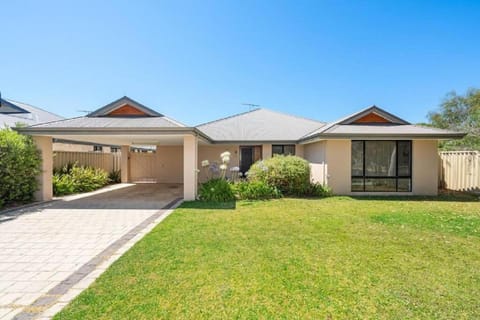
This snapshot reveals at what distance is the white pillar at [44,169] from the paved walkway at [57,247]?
3.38ft

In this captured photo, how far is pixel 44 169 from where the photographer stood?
995 cm

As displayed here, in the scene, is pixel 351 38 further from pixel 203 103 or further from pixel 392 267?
pixel 392 267

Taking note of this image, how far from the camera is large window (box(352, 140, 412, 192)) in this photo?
461 inches

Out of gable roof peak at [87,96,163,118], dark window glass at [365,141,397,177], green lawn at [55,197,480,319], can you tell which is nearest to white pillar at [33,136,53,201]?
gable roof peak at [87,96,163,118]

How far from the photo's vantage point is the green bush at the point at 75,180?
1145cm

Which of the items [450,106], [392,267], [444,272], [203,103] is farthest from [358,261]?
[450,106]

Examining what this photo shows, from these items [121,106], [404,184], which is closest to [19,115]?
[121,106]

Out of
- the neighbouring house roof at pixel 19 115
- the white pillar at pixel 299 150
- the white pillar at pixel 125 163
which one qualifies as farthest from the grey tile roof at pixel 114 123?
the white pillar at pixel 299 150

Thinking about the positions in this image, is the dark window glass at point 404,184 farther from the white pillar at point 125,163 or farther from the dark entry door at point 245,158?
the white pillar at point 125,163

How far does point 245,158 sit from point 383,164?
A: 26.2 feet

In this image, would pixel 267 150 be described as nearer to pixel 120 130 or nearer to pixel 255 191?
pixel 255 191

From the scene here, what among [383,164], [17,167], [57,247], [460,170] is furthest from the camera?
[460,170]

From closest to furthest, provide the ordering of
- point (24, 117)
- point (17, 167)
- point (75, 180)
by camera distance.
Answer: point (17, 167), point (75, 180), point (24, 117)

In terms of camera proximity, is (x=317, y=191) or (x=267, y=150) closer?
(x=317, y=191)
